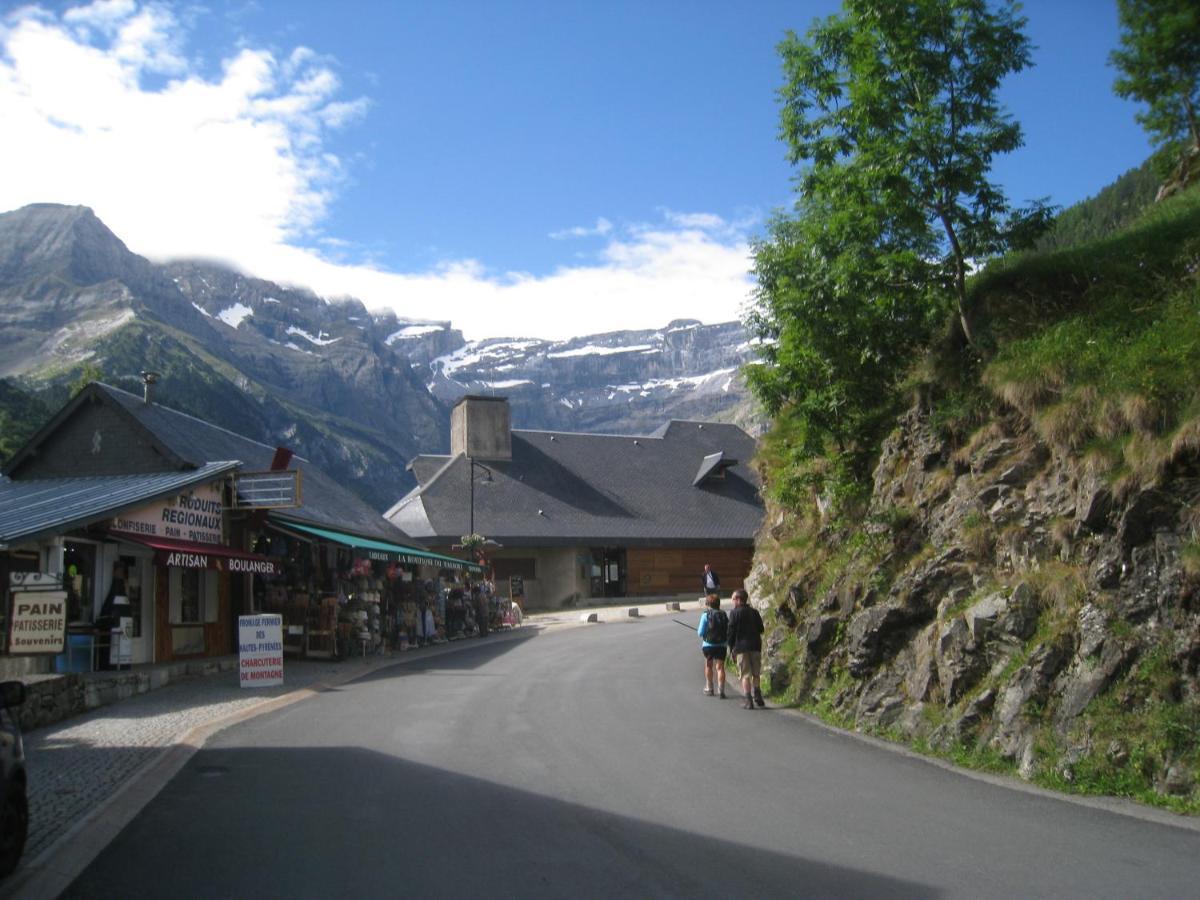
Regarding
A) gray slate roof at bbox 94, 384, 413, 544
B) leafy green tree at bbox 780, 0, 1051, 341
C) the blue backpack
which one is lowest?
the blue backpack

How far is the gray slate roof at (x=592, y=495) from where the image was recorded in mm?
43406

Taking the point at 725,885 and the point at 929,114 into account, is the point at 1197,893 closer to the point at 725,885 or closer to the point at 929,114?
the point at 725,885

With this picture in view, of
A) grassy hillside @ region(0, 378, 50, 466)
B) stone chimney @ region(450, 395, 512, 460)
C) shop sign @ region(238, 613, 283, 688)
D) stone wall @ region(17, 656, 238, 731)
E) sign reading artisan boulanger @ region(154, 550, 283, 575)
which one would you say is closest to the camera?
stone wall @ region(17, 656, 238, 731)

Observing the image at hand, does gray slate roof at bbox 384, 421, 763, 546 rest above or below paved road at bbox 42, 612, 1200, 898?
above

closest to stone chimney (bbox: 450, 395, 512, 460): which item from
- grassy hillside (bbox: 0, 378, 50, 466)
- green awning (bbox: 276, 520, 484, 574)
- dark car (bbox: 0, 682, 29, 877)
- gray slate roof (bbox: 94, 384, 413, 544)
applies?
gray slate roof (bbox: 94, 384, 413, 544)

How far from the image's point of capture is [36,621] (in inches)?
517

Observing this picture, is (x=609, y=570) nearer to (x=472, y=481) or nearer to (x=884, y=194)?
(x=472, y=481)

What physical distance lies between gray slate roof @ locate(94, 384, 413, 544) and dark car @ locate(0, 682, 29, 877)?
15.4 meters

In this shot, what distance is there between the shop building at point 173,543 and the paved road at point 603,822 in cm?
599

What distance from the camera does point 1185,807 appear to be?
7.95 metres

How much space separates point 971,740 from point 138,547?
48.2ft

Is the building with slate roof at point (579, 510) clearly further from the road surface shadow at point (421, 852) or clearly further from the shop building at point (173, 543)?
the road surface shadow at point (421, 852)

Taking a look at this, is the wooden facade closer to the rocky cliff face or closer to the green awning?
the green awning

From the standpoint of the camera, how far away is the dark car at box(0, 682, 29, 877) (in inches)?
247
